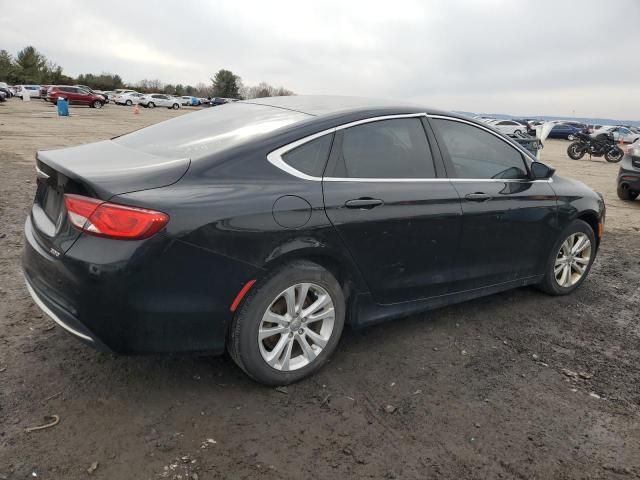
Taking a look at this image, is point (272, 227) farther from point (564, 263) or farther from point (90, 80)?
point (90, 80)

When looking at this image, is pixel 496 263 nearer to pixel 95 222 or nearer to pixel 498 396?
pixel 498 396

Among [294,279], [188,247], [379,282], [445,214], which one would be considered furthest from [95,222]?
[445,214]

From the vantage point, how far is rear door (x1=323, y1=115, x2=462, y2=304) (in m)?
2.96

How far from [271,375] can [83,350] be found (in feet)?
3.95

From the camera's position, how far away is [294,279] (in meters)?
2.74

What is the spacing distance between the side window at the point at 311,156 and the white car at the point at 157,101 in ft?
187

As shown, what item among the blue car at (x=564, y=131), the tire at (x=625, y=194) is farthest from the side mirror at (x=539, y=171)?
the blue car at (x=564, y=131)

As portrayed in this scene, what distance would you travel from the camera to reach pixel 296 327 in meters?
2.87

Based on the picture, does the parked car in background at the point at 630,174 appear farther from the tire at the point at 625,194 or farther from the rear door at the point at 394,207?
the rear door at the point at 394,207

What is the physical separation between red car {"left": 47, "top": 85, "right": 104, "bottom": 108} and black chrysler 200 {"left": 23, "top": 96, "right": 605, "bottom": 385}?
149 ft

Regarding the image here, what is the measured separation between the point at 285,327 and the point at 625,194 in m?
9.58

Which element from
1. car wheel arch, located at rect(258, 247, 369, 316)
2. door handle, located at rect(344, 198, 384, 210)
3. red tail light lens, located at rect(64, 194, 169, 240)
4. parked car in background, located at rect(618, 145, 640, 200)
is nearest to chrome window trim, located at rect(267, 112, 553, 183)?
door handle, located at rect(344, 198, 384, 210)

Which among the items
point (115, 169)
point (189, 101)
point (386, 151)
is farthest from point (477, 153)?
point (189, 101)

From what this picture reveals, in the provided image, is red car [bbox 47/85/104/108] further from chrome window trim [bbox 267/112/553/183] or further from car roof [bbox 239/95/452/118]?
chrome window trim [bbox 267/112/553/183]
